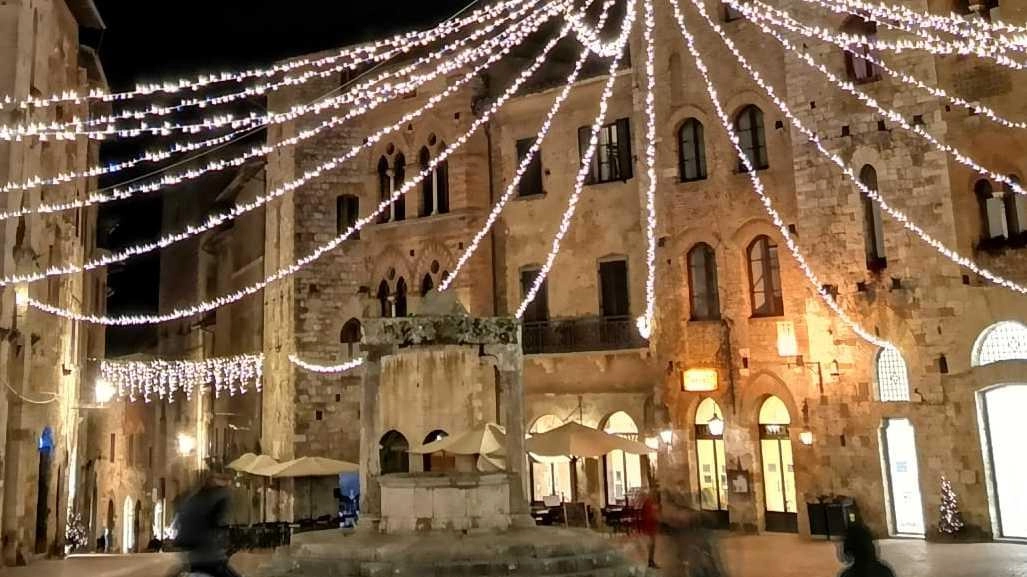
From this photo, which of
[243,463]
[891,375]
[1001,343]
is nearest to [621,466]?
[891,375]

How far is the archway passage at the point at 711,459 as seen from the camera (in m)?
21.0

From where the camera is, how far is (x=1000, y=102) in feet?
56.4

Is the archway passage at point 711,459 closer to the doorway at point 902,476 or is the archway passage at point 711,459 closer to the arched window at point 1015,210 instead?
the doorway at point 902,476

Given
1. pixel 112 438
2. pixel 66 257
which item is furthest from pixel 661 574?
pixel 112 438

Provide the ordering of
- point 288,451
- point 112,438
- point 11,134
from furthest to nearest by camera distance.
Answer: point 112,438 → point 288,451 → point 11,134

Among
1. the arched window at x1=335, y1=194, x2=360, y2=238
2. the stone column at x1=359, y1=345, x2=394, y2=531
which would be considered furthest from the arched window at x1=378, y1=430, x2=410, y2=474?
the arched window at x1=335, y1=194, x2=360, y2=238

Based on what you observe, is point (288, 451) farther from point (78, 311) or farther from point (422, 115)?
point (422, 115)

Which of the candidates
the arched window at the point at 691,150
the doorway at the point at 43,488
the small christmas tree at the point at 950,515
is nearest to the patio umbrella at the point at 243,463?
the doorway at the point at 43,488

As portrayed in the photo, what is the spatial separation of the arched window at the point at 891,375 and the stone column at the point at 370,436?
1062 cm

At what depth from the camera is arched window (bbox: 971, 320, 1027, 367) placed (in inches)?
664

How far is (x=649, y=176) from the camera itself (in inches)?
879

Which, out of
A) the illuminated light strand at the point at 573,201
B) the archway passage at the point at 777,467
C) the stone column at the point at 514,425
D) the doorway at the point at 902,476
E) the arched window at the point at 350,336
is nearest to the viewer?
the stone column at the point at 514,425

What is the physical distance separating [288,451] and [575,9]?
52.1ft

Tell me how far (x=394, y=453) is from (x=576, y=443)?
21.6ft
